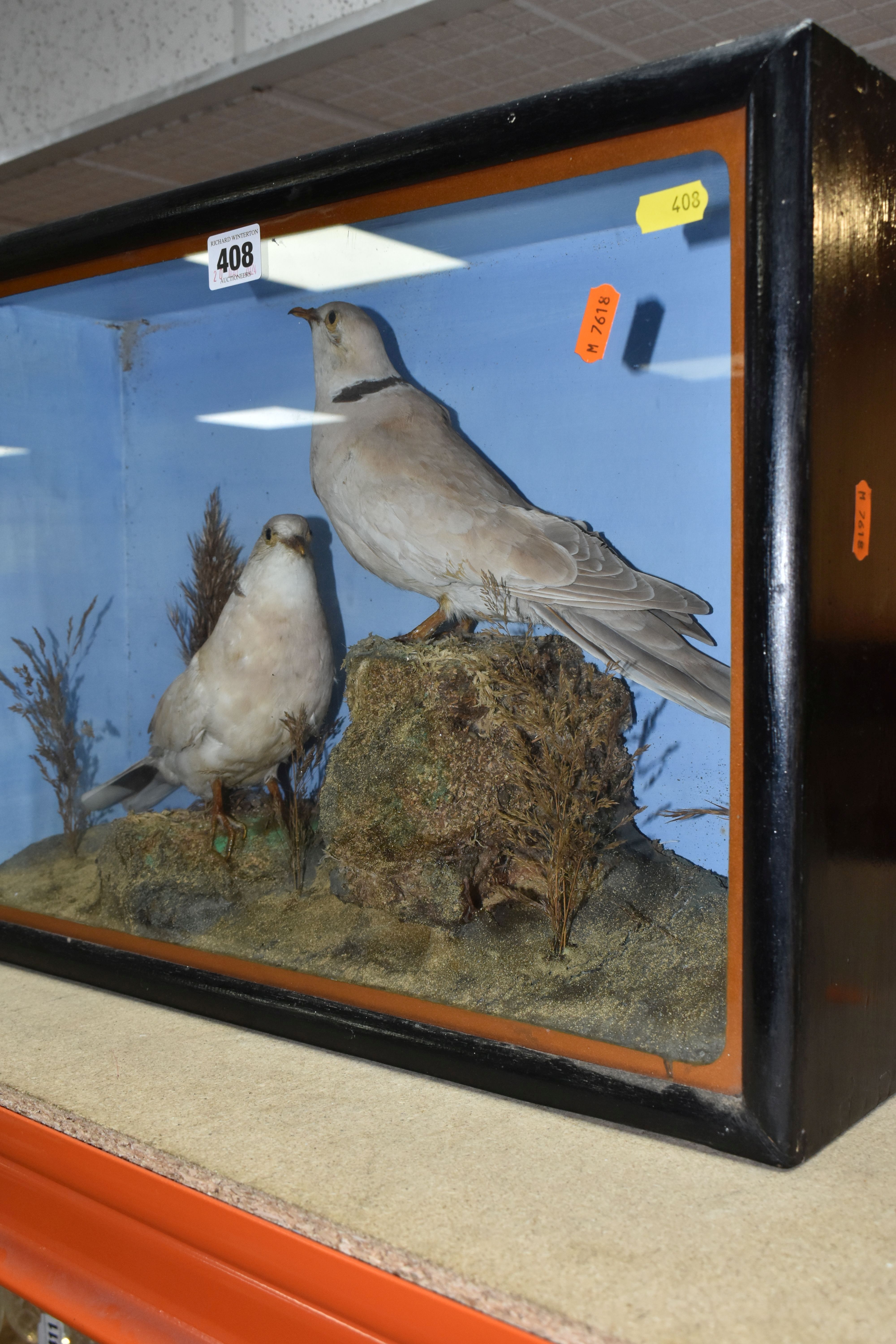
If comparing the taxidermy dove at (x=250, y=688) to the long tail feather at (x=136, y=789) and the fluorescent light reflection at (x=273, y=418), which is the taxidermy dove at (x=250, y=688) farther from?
the fluorescent light reflection at (x=273, y=418)

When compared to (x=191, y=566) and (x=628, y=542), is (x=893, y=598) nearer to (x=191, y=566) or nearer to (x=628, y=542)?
(x=628, y=542)

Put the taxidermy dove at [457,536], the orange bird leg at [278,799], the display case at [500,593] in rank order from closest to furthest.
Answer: the display case at [500,593]
the taxidermy dove at [457,536]
the orange bird leg at [278,799]

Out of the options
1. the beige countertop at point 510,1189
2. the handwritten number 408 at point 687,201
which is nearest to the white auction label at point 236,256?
the handwritten number 408 at point 687,201

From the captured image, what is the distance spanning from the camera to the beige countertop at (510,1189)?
0.84m

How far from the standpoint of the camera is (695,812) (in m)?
1.17

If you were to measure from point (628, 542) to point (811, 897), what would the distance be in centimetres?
45

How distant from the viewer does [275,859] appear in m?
1.58

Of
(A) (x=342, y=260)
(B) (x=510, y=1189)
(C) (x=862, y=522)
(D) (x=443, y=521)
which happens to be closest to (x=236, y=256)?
(A) (x=342, y=260)

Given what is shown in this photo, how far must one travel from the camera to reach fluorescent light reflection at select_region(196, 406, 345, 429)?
4.85ft

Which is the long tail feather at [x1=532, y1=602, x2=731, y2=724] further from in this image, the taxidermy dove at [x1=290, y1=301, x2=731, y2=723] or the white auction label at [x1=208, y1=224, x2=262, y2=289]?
the white auction label at [x1=208, y1=224, x2=262, y2=289]

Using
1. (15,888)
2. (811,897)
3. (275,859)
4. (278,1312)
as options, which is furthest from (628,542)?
(15,888)

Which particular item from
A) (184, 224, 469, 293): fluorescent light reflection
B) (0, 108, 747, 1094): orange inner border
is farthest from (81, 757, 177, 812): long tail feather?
(184, 224, 469, 293): fluorescent light reflection

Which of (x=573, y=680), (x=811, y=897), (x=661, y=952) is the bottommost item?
(x=661, y=952)

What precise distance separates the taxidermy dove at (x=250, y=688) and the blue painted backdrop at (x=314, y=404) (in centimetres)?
4
